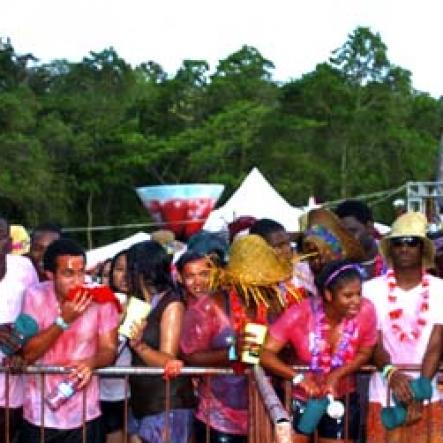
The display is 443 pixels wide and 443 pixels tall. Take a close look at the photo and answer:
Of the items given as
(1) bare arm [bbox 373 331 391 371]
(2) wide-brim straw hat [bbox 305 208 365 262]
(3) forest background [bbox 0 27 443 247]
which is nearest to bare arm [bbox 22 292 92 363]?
(1) bare arm [bbox 373 331 391 371]

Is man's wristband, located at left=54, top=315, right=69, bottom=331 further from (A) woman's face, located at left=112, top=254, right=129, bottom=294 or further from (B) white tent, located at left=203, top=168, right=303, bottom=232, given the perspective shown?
(B) white tent, located at left=203, top=168, right=303, bottom=232

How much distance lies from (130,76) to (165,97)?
39.7 ft

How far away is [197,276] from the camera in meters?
5.61

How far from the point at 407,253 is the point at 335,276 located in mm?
563

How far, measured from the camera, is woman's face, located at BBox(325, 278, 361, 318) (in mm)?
5113

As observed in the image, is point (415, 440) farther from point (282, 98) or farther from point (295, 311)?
point (282, 98)

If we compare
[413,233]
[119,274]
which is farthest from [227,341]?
[119,274]

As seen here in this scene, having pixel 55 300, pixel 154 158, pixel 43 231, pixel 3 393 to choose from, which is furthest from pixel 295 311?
pixel 154 158

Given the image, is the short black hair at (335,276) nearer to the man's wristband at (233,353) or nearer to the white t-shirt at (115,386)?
the man's wristband at (233,353)

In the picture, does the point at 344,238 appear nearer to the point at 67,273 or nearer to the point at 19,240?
the point at 67,273

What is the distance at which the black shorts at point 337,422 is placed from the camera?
16.8 feet

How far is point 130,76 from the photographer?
216ft

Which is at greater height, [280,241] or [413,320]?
[280,241]

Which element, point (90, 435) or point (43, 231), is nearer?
point (90, 435)
